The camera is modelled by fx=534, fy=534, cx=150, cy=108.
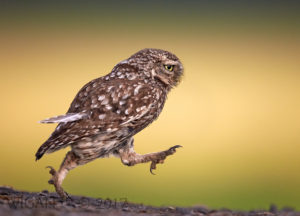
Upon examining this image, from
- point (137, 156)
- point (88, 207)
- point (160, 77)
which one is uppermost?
point (160, 77)

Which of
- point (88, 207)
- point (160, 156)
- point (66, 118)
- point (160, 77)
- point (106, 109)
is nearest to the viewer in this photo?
point (88, 207)

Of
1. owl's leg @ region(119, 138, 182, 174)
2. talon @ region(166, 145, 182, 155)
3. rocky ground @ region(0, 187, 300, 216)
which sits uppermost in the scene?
talon @ region(166, 145, 182, 155)

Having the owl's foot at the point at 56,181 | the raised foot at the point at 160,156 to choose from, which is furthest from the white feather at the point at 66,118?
the raised foot at the point at 160,156

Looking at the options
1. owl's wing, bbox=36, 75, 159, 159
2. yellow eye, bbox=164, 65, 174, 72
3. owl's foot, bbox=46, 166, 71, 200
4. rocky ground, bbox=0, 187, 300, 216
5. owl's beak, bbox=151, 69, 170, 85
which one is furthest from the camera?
yellow eye, bbox=164, 65, 174, 72

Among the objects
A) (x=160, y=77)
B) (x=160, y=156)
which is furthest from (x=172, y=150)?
(x=160, y=77)

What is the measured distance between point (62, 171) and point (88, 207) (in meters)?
0.60

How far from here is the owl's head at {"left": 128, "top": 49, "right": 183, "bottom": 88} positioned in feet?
21.7

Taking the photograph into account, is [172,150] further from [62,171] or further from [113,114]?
[62,171]

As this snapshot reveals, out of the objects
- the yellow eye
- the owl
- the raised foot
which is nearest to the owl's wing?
the owl

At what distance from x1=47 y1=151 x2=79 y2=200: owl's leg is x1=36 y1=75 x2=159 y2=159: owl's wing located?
0.30 metres

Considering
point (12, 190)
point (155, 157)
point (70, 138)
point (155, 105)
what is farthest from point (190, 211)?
point (12, 190)

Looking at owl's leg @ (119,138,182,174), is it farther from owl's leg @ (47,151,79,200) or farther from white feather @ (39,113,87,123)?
white feather @ (39,113,87,123)

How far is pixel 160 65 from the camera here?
265 inches

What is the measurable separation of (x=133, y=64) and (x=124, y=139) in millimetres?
1020
